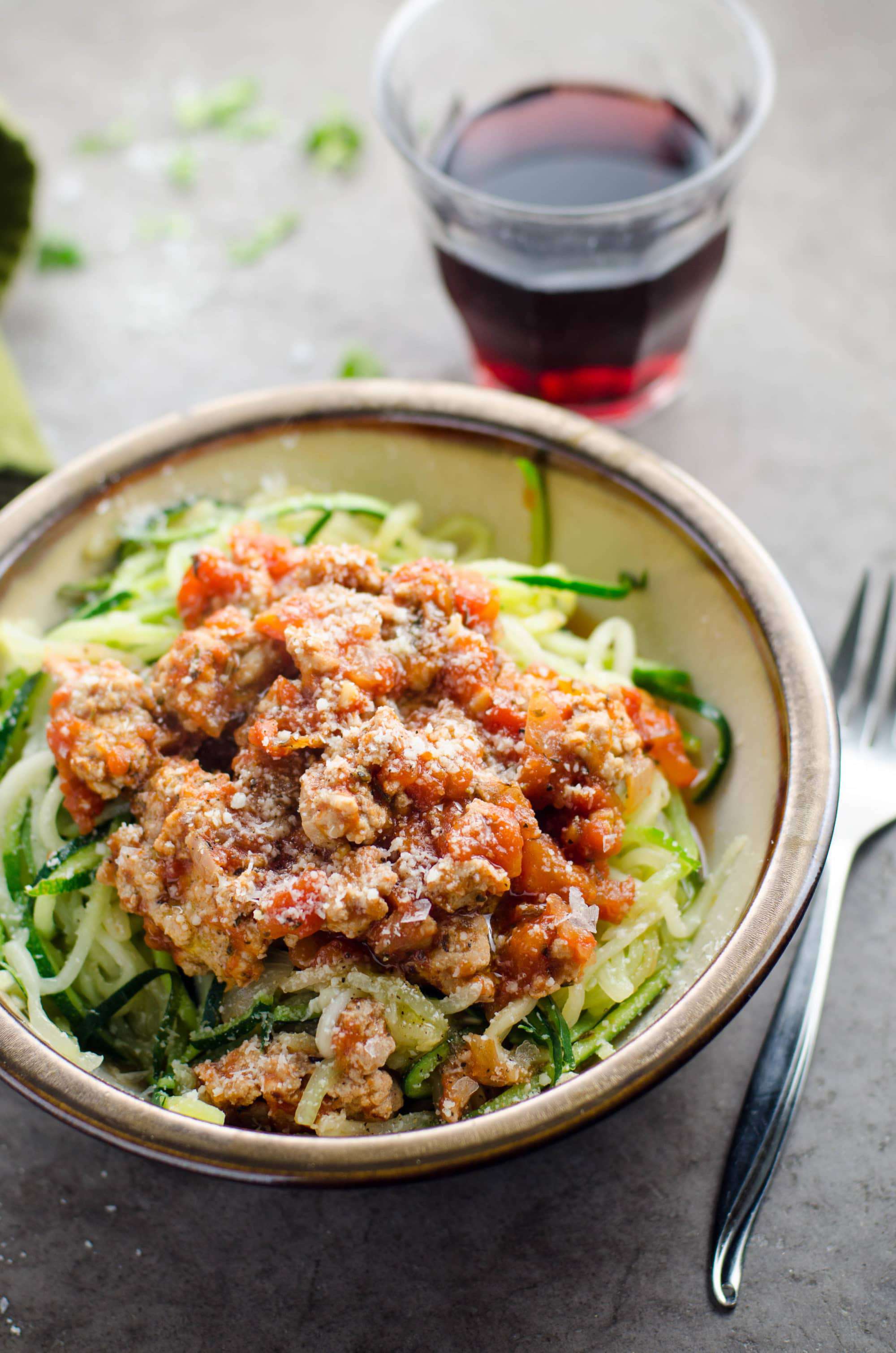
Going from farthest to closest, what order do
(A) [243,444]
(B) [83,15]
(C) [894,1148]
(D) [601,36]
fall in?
(B) [83,15] < (D) [601,36] < (A) [243,444] < (C) [894,1148]

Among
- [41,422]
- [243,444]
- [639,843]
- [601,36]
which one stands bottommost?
[639,843]

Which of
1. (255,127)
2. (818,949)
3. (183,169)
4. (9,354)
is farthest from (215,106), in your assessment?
(818,949)

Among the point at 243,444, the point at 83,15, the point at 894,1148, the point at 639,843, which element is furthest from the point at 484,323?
the point at 83,15

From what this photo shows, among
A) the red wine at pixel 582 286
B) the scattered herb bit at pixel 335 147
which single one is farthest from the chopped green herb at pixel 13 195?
the red wine at pixel 582 286

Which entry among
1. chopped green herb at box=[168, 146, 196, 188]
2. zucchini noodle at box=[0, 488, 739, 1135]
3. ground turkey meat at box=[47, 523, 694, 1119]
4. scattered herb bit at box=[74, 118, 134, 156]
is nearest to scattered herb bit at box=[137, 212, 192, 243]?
chopped green herb at box=[168, 146, 196, 188]

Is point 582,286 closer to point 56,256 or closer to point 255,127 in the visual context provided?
point 255,127

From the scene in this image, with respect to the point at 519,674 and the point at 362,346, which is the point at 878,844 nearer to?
the point at 519,674

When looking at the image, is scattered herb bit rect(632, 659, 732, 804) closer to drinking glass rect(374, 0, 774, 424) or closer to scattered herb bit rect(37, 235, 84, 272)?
drinking glass rect(374, 0, 774, 424)
